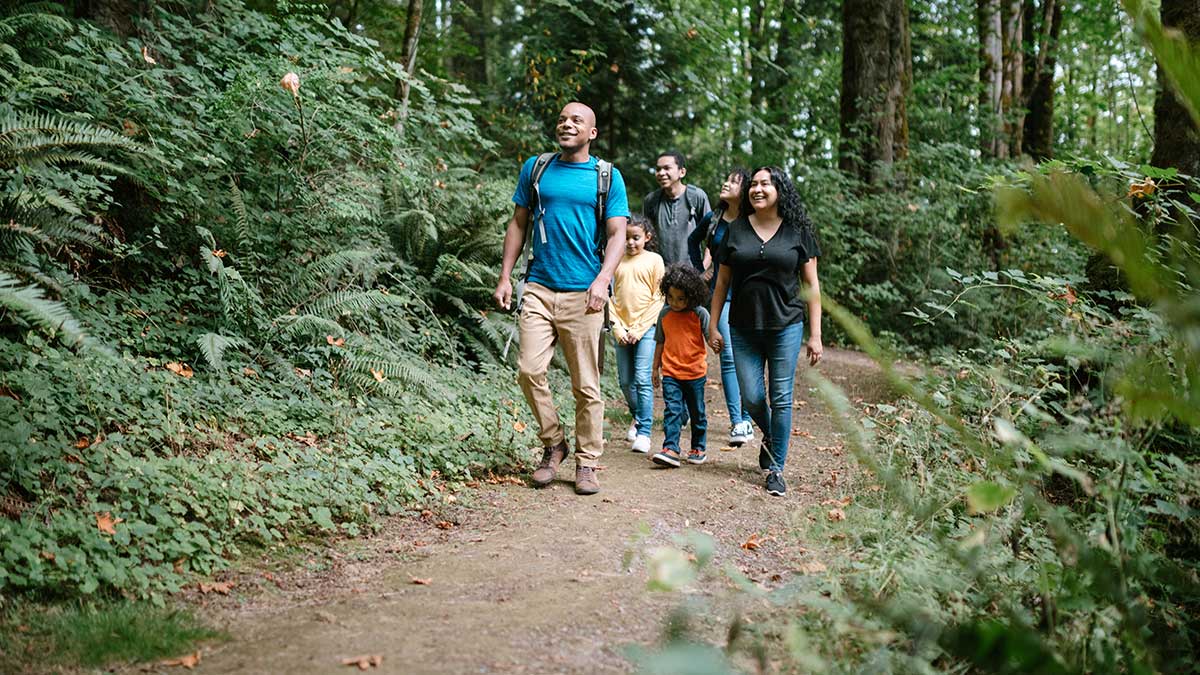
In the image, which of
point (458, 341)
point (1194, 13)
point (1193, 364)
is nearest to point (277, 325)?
point (458, 341)

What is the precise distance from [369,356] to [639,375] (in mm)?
2266

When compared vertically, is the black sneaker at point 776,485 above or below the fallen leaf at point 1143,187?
below

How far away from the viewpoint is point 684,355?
693cm

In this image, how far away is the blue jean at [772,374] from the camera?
6070 mm

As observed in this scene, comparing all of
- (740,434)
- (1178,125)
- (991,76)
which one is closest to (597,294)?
(740,434)

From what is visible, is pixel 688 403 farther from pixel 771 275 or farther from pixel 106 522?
pixel 106 522

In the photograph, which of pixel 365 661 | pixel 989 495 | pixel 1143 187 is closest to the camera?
pixel 989 495

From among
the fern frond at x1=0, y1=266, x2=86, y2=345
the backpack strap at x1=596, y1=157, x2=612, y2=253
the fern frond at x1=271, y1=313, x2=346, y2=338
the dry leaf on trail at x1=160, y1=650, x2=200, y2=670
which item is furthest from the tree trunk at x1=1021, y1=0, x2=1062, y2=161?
the dry leaf on trail at x1=160, y1=650, x2=200, y2=670

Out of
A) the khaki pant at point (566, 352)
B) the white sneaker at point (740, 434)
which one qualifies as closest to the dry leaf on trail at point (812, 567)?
the khaki pant at point (566, 352)

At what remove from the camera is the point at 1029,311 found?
12.6m

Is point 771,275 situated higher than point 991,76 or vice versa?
point 991,76

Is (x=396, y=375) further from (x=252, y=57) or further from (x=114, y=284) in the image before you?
(x=252, y=57)

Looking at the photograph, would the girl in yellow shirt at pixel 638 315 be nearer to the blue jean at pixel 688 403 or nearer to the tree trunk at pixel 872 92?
the blue jean at pixel 688 403

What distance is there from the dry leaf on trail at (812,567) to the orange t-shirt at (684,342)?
101 inches
